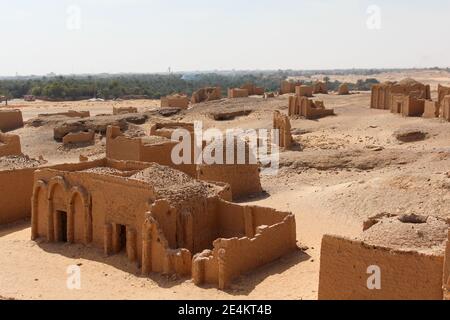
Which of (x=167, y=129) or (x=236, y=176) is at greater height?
(x=167, y=129)

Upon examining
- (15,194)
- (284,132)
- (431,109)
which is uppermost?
(431,109)

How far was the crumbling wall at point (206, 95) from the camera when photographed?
2179 inches

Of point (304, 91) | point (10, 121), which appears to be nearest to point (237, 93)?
point (304, 91)

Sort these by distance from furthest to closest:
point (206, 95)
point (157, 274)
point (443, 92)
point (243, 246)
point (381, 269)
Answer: point (206, 95) < point (443, 92) < point (157, 274) < point (243, 246) < point (381, 269)

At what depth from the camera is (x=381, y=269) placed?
9.85 metres

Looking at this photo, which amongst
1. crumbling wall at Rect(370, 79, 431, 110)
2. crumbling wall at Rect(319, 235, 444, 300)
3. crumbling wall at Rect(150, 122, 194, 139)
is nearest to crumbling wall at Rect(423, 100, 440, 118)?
crumbling wall at Rect(370, 79, 431, 110)

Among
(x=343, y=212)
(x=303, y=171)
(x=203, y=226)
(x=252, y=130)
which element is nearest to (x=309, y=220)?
(x=343, y=212)

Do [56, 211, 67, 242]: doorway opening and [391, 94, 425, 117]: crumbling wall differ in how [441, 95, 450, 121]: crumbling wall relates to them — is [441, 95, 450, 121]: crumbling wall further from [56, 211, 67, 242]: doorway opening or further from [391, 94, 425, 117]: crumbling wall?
[56, 211, 67, 242]: doorway opening

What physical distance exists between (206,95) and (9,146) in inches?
1307

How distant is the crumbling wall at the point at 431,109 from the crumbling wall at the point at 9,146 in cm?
2218

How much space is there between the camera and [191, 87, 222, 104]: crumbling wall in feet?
182

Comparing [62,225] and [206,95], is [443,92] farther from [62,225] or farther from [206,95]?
[62,225]

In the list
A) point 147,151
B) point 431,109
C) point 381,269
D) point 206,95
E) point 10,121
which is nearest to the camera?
point 381,269

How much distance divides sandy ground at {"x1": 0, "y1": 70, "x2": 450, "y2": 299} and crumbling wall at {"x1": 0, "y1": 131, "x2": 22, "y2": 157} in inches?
235
